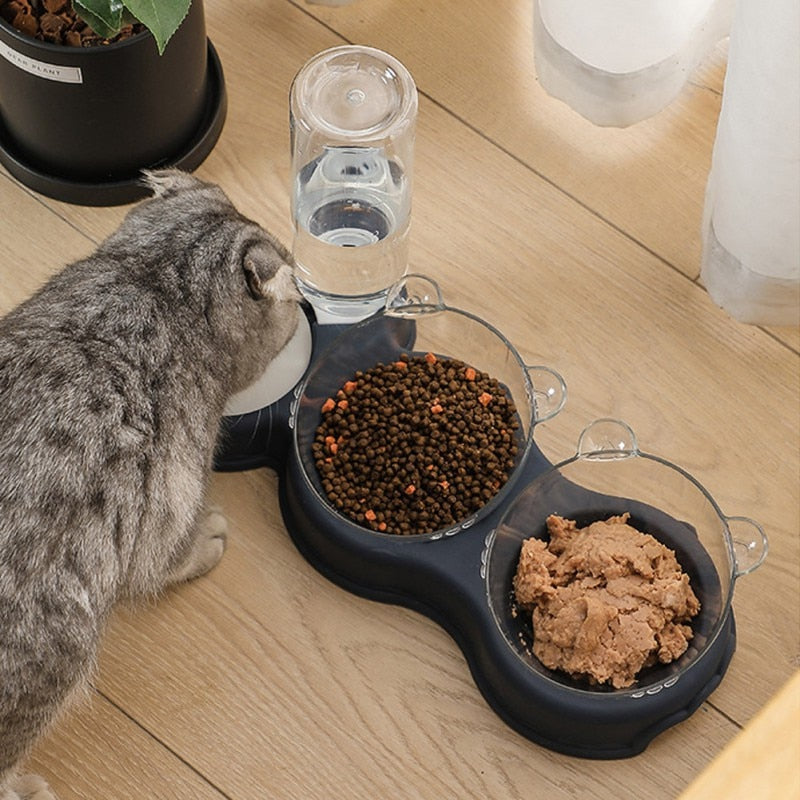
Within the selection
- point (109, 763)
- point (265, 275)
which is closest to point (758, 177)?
point (265, 275)

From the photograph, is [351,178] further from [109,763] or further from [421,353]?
[109,763]

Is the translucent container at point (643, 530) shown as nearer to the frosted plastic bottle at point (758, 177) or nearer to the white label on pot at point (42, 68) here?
the frosted plastic bottle at point (758, 177)

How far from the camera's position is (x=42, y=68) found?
4.07 ft

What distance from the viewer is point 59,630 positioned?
3.42 ft

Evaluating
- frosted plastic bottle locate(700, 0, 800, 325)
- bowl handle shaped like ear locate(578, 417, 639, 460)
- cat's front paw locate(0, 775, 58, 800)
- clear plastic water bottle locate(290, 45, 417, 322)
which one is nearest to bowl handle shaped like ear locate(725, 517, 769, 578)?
bowl handle shaped like ear locate(578, 417, 639, 460)

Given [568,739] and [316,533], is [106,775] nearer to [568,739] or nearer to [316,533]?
[316,533]

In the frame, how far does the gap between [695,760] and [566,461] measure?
0.95 feet

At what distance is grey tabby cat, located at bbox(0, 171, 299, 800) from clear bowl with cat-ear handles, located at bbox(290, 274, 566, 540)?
8cm

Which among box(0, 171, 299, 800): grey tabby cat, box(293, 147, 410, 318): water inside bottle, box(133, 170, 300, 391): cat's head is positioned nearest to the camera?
box(0, 171, 299, 800): grey tabby cat

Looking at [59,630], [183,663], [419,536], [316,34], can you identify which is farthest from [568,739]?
[316,34]

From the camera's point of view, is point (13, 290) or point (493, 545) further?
point (13, 290)

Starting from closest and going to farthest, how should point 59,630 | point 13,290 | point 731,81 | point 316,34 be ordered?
point 59,630 < point 731,81 < point 13,290 < point 316,34

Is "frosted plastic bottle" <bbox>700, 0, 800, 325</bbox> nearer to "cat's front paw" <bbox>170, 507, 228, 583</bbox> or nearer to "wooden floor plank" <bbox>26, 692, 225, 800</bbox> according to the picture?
"cat's front paw" <bbox>170, 507, 228, 583</bbox>

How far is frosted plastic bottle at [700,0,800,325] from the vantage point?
1.11 meters
